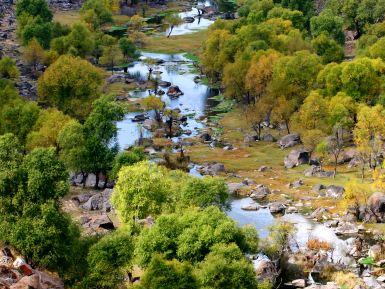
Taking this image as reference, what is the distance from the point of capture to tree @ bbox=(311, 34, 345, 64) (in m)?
154

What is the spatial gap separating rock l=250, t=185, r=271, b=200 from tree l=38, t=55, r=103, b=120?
136 feet

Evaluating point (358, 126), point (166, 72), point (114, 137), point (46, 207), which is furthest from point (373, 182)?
point (166, 72)

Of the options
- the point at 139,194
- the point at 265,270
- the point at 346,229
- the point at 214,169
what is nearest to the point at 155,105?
the point at 214,169

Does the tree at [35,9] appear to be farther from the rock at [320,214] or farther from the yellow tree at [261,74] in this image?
the rock at [320,214]

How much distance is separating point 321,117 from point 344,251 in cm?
4099

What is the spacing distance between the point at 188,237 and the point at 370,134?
2043 inches

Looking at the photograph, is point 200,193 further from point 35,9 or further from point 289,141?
point 35,9

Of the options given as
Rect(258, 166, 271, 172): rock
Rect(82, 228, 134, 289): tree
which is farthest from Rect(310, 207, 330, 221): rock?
Rect(82, 228, 134, 289): tree

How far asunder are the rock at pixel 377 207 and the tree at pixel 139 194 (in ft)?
96.1

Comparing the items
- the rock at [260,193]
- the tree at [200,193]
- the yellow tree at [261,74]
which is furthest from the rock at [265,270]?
the yellow tree at [261,74]

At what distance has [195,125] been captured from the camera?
139125mm

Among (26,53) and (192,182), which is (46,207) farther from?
(26,53)

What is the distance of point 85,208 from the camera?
3664 inches

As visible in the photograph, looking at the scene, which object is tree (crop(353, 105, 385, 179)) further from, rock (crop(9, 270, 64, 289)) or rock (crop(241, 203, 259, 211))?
rock (crop(9, 270, 64, 289))
